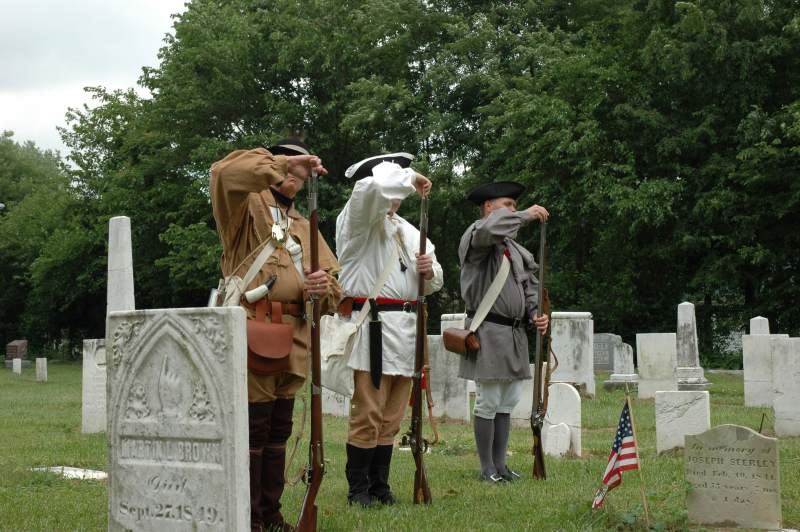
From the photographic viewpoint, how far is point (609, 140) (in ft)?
94.0

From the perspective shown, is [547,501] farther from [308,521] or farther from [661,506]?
[308,521]

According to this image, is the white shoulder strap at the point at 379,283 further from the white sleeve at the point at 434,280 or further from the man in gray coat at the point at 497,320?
the man in gray coat at the point at 497,320

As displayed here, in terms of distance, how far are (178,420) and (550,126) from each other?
24997 millimetres

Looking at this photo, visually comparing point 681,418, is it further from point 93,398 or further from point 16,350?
point 16,350

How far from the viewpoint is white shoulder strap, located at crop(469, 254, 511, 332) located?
315 inches

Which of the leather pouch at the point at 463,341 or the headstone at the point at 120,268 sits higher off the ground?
the headstone at the point at 120,268

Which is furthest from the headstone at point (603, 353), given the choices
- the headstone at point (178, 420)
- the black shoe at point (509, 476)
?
the headstone at point (178, 420)

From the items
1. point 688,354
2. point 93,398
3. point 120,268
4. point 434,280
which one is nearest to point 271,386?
point 434,280


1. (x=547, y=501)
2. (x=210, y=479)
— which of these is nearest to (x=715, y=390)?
(x=547, y=501)

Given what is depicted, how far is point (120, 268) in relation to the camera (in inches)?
416

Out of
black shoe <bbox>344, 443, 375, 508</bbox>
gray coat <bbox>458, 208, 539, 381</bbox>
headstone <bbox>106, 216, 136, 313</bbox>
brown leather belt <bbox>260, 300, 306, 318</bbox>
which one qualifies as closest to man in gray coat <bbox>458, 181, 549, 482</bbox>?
gray coat <bbox>458, 208, 539, 381</bbox>

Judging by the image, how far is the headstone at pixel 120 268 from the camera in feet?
34.1

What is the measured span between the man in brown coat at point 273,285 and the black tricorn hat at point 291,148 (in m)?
0.08

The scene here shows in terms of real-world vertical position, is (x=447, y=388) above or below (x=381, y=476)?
above
